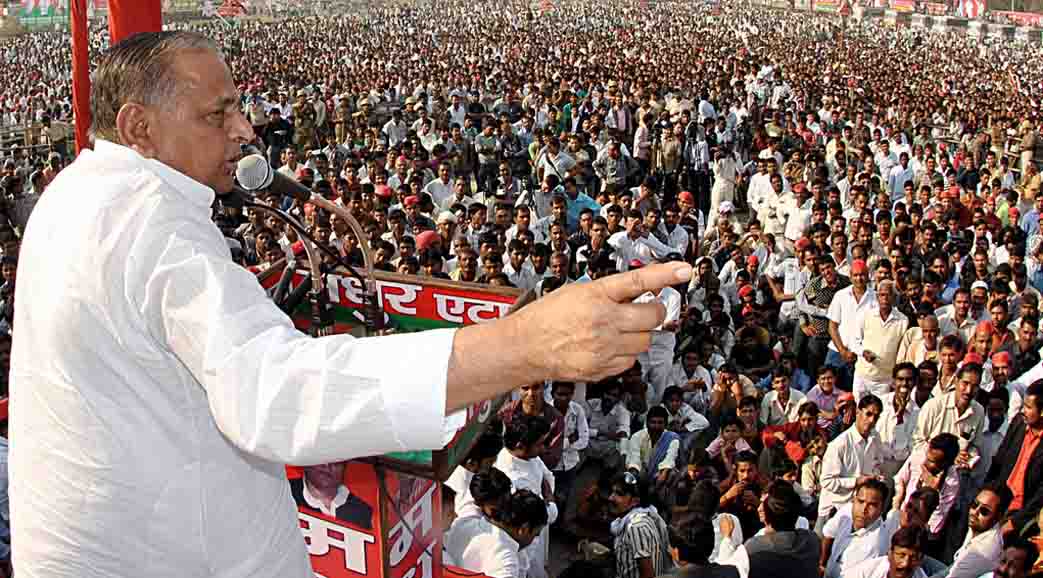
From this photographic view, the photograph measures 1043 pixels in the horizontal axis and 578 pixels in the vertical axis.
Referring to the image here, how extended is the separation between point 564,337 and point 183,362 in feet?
1.24

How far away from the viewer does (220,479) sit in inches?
40.9

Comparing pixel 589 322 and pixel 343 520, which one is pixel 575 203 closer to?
pixel 343 520

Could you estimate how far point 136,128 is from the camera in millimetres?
1078

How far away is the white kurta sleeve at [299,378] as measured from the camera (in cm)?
80

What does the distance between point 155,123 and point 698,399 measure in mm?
4337

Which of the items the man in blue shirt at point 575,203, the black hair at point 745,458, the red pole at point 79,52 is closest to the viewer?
the red pole at point 79,52

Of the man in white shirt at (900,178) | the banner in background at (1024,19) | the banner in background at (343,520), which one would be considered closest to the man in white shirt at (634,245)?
the man in white shirt at (900,178)

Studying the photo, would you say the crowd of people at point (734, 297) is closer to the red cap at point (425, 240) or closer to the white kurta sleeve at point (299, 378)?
the red cap at point (425, 240)

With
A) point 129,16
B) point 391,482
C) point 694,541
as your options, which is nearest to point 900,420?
point 694,541

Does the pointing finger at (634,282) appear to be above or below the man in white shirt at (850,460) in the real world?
above

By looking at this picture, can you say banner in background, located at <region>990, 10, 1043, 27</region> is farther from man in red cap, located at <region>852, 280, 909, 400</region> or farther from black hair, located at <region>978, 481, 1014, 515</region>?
black hair, located at <region>978, 481, 1014, 515</region>

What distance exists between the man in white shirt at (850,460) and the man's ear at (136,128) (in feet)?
11.9

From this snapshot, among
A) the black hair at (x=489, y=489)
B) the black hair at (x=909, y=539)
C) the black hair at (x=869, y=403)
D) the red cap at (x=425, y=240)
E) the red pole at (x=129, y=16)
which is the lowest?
the black hair at (x=909, y=539)

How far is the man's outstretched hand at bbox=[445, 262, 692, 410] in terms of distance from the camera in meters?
0.80
